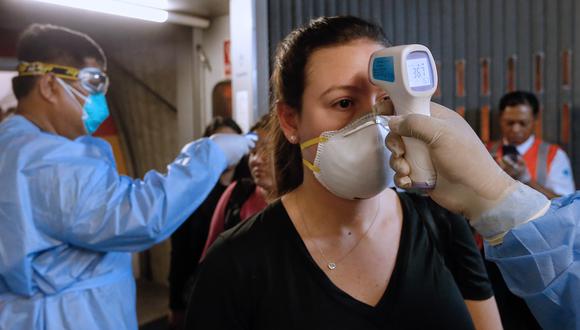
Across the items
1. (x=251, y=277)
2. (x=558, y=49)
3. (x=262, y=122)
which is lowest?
(x=251, y=277)

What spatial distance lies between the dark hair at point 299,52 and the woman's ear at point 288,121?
0.01m

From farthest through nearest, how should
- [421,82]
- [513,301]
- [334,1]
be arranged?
[334,1], [513,301], [421,82]

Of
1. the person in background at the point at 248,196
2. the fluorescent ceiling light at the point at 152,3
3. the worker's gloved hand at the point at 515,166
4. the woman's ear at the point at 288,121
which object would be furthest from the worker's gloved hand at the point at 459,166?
the fluorescent ceiling light at the point at 152,3

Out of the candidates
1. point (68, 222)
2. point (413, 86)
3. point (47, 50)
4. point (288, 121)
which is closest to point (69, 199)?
point (68, 222)

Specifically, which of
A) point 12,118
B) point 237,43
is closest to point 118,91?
point 237,43

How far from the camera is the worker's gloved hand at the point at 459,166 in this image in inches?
29.4

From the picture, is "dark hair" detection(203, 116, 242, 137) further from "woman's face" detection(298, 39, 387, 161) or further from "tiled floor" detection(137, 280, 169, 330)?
"tiled floor" detection(137, 280, 169, 330)

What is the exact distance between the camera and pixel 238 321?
1.01 meters

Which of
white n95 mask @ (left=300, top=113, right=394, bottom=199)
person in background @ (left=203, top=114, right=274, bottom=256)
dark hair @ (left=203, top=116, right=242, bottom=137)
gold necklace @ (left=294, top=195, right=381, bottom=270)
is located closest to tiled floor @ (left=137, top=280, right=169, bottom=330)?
dark hair @ (left=203, top=116, right=242, bottom=137)

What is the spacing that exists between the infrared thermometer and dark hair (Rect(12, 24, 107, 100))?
4.58ft

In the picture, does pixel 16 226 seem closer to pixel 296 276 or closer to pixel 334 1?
pixel 296 276

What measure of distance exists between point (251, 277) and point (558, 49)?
207cm

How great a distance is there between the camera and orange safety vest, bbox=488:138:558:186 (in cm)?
250

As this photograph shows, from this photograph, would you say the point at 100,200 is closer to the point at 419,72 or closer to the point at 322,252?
the point at 322,252
